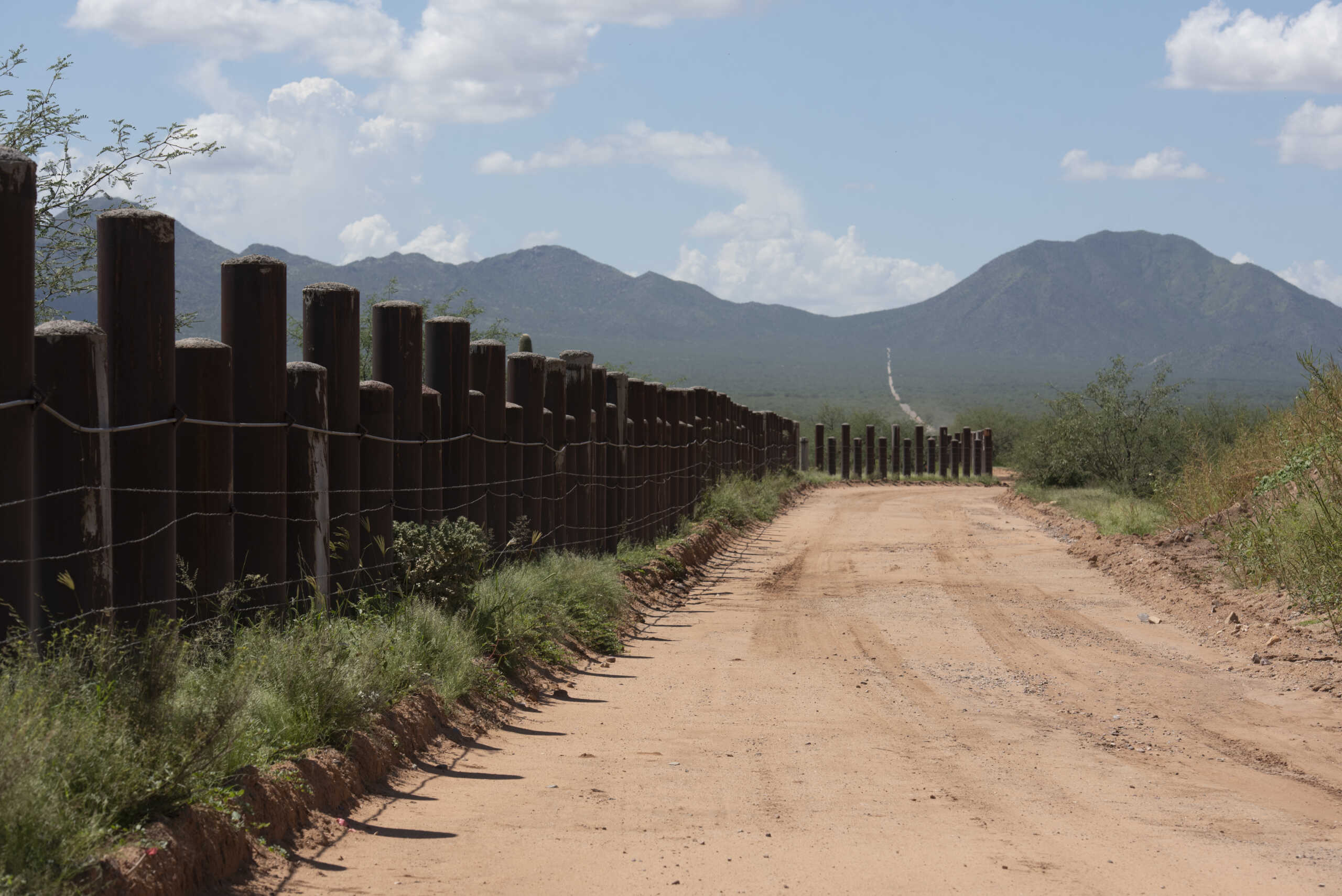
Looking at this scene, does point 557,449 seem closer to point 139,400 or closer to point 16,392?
point 139,400

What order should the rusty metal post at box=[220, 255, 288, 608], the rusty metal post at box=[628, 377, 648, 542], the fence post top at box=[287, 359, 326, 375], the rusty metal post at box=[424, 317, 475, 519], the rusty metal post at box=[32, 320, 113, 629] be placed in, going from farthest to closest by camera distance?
the rusty metal post at box=[628, 377, 648, 542], the rusty metal post at box=[424, 317, 475, 519], the fence post top at box=[287, 359, 326, 375], the rusty metal post at box=[220, 255, 288, 608], the rusty metal post at box=[32, 320, 113, 629]

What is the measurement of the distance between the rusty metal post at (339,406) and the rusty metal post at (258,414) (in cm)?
79

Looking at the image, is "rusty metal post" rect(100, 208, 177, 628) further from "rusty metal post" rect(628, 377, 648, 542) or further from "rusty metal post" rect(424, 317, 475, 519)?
"rusty metal post" rect(628, 377, 648, 542)

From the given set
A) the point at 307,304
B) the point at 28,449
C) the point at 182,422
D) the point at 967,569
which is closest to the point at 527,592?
the point at 307,304

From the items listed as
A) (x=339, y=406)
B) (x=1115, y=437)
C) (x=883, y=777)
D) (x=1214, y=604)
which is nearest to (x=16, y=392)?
(x=339, y=406)

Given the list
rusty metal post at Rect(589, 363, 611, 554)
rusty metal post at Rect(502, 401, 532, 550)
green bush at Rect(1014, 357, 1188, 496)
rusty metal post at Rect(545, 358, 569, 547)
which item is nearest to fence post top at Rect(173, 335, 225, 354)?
rusty metal post at Rect(502, 401, 532, 550)

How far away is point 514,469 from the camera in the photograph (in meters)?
11.9

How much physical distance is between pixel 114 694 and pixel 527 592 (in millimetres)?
5529

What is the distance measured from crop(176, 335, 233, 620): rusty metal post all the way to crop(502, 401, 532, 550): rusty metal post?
4.77 m

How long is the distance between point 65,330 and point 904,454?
1873 inches

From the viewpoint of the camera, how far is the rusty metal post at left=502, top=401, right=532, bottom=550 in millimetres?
11602

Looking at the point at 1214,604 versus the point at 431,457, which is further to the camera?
the point at 1214,604

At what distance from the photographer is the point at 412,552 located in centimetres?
907

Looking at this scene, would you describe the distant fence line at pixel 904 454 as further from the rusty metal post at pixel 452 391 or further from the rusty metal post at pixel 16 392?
the rusty metal post at pixel 16 392
